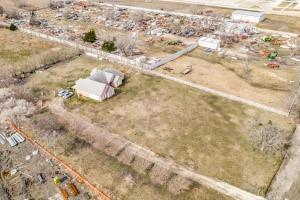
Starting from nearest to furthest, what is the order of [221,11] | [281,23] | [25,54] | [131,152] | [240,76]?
[131,152]
[240,76]
[25,54]
[281,23]
[221,11]

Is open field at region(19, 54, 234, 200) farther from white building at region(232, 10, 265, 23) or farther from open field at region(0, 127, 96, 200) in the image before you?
white building at region(232, 10, 265, 23)

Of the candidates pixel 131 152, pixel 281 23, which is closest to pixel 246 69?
pixel 131 152

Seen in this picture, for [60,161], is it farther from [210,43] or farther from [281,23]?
[281,23]

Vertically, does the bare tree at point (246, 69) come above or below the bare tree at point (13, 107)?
above

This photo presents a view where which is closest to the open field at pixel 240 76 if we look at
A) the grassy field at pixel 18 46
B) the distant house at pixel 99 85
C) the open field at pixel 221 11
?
the distant house at pixel 99 85

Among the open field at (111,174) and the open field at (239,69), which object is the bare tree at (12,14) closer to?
the open field at (239,69)

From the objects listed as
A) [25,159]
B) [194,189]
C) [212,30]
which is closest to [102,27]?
[212,30]
